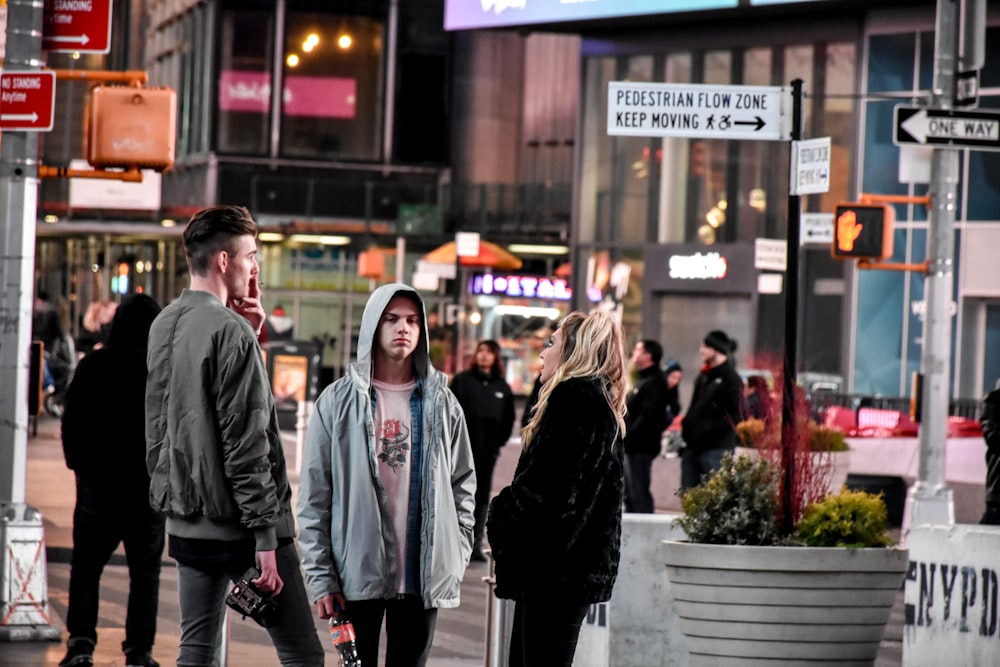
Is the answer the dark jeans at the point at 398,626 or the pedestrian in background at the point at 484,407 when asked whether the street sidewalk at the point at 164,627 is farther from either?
the dark jeans at the point at 398,626

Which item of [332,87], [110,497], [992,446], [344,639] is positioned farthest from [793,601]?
[332,87]

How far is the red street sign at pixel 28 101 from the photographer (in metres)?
10.3

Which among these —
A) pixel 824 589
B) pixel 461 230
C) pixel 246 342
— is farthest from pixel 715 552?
pixel 461 230

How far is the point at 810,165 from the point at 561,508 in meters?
4.96

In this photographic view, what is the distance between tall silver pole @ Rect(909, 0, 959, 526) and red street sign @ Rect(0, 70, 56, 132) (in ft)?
28.1

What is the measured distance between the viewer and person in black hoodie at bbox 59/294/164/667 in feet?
29.3

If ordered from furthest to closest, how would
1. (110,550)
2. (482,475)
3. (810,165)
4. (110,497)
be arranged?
1. (482,475)
2. (810,165)
3. (110,550)
4. (110,497)

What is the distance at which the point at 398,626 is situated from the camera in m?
6.03

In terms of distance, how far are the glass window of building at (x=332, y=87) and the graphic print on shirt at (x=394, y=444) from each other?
39.8 m

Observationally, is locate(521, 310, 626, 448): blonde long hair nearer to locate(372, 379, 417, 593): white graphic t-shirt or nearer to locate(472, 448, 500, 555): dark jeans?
locate(372, 379, 417, 593): white graphic t-shirt

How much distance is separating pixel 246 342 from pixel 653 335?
29.7 meters

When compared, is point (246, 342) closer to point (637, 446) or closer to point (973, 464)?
point (637, 446)

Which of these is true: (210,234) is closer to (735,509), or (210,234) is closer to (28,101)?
(735,509)

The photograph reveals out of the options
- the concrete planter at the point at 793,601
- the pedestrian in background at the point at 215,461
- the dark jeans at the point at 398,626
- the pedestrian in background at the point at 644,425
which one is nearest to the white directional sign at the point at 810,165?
the concrete planter at the point at 793,601
